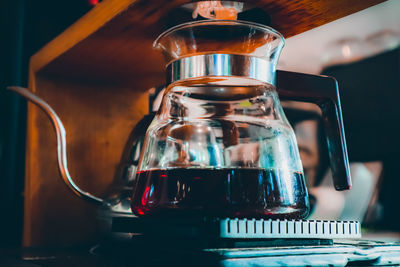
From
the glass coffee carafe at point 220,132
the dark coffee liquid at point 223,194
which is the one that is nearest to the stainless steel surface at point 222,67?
the glass coffee carafe at point 220,132

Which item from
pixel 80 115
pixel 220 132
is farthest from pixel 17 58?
pixel 220 132

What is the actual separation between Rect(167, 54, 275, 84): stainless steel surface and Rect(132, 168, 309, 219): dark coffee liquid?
12cm

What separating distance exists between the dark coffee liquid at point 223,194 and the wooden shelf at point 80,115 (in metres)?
0.30

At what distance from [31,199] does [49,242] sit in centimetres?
9

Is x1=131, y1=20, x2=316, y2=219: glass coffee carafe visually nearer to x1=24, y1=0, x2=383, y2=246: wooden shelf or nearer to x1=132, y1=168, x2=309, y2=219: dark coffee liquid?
x1=132, y1=168, x2=309, y2=219: dark coffee liquid

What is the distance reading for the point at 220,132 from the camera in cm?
56

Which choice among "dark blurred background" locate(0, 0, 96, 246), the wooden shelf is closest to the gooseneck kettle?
the wooden shelf

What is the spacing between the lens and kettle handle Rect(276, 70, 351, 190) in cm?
60

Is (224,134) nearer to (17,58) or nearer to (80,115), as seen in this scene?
(80,115)

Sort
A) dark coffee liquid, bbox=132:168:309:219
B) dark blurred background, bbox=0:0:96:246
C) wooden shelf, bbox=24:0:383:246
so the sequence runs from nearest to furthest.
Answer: dark coffee liquid, bbox=132:168:309:219, wooden shelf, bbox=24:0:383:246, dark blurred background, bbox=0:0:96:246

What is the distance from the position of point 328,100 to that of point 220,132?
0.18 metres

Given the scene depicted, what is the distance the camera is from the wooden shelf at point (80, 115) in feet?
2.59

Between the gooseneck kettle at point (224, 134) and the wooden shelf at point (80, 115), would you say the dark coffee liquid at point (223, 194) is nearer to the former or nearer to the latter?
the gooseneck kettle at point (224, 134)

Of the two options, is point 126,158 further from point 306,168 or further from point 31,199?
point 306,168
